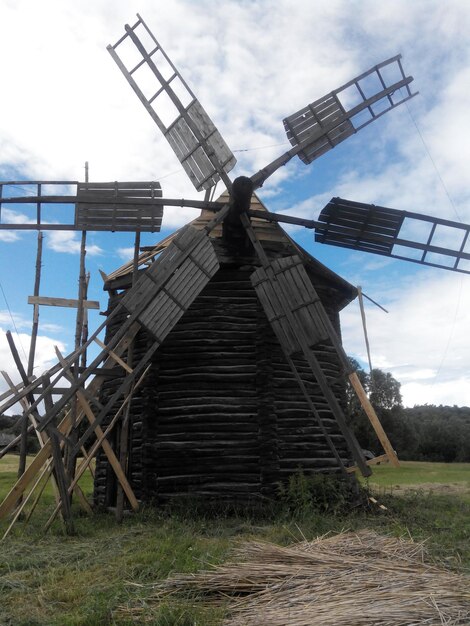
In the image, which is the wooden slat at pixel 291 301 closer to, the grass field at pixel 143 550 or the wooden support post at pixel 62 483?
the grass field at pixel 143 550

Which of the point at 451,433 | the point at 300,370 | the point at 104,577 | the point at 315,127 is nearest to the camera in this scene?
the point at 104,577

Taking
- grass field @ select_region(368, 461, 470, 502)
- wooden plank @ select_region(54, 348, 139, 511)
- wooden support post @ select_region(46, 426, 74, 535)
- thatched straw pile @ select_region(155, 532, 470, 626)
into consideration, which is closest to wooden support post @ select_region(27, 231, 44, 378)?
wooden plank @ select_region(54, 348, 139, 511)

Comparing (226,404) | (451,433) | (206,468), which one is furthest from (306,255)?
(451,433)

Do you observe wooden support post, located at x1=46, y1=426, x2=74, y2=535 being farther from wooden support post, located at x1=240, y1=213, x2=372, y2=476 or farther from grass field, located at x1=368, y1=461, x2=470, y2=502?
grass field, located at x1=368, y1=461, x2=470, y2=502

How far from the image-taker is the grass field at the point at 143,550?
5.52 metres

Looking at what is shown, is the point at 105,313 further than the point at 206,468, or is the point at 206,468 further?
the point at 105,313

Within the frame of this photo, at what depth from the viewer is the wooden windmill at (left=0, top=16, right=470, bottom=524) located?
38.0 feet

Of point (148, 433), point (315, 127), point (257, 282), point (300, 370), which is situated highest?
point (315, 127)

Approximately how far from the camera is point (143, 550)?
7980 mm

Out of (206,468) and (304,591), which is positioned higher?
(206,468)

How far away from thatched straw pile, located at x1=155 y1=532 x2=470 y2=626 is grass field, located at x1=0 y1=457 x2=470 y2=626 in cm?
39

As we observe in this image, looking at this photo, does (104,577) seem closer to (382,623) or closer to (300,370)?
(382,623)

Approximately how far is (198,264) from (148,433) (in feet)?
11.9

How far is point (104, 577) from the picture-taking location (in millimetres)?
6758
